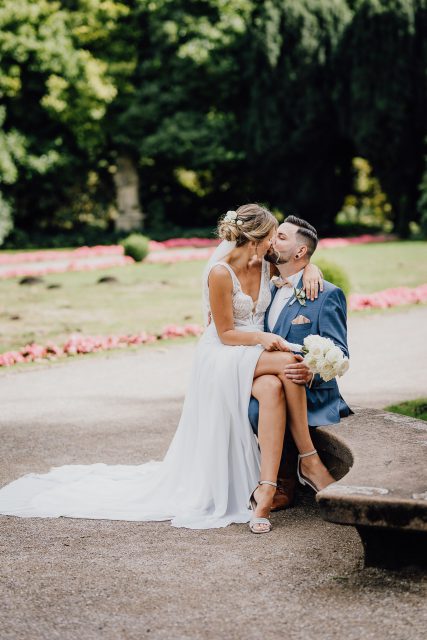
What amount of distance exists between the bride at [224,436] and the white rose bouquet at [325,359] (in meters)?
0.15

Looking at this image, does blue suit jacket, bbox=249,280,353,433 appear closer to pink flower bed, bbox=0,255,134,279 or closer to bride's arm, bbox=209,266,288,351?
bride's arm, bbox=209,266,288,351

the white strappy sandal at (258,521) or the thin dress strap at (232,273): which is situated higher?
the thin dress strap at (232,273)

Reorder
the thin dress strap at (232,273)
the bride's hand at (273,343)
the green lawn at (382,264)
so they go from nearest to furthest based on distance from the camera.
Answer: the bride's hand at (273,343) → the thin dress strap at (232,273) → the green lawn at (382,264)

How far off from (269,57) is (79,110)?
6.31 meters

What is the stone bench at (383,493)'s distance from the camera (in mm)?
2980

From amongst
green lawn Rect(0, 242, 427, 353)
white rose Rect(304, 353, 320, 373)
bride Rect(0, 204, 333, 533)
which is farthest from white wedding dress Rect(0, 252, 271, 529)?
green lawn Rect(0, 242, 427, 353)

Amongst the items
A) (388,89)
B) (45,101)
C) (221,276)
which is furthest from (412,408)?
(45,101)

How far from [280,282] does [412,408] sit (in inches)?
77.9

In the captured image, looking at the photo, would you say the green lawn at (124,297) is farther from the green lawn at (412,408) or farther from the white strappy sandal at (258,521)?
the white strappy sandal at (258,521)

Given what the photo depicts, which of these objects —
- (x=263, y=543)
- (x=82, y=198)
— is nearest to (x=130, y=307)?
(x=263, y=543)

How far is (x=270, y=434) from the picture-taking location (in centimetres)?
393

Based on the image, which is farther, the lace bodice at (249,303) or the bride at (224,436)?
the lace bodice at (249,303)

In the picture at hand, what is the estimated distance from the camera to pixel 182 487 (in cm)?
438

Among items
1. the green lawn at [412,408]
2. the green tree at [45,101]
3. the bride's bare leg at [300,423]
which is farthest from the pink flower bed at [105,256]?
the bride's bare leg at [300,423]
